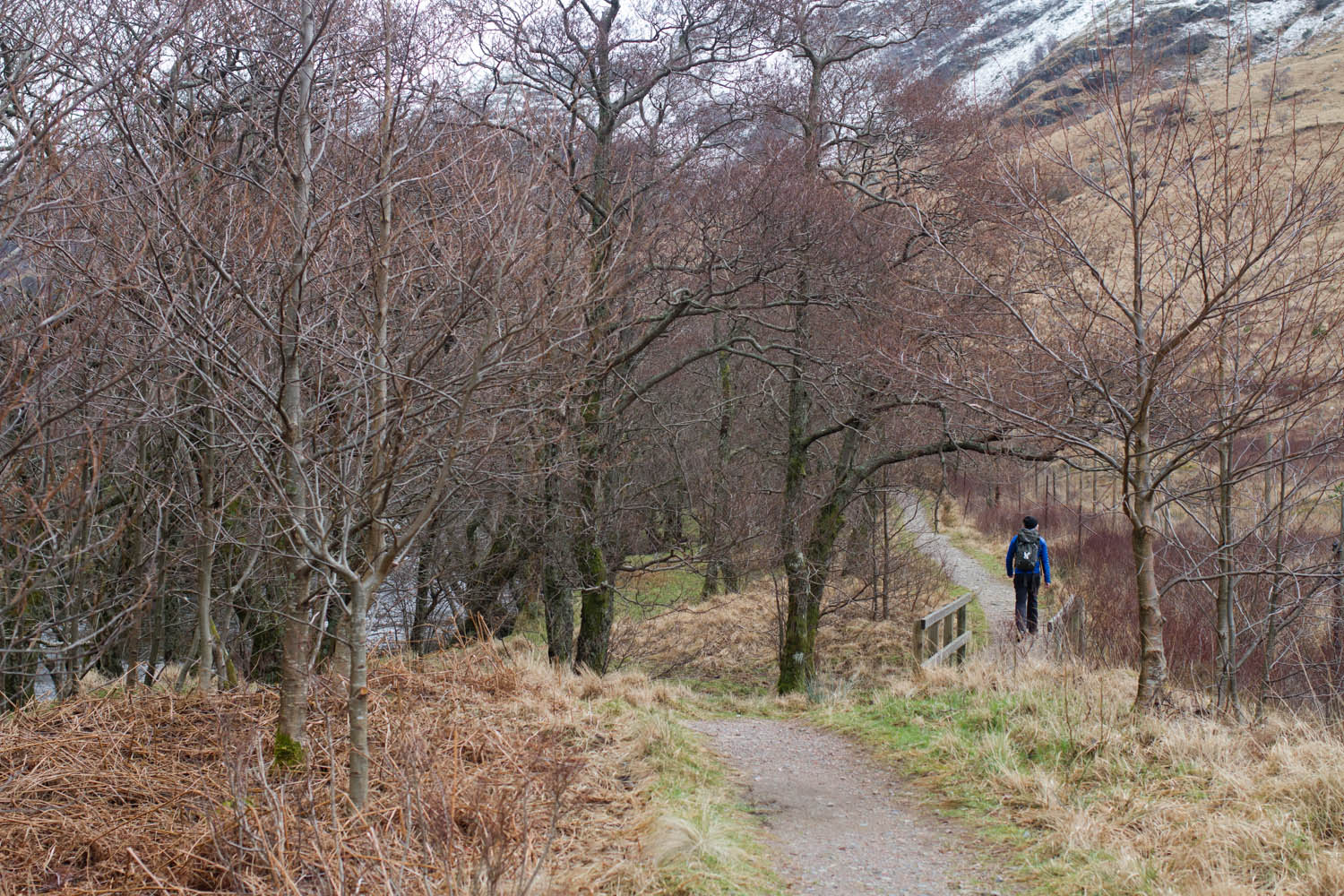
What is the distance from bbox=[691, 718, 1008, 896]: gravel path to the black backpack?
5.15 meters

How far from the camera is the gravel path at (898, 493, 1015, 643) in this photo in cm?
1537

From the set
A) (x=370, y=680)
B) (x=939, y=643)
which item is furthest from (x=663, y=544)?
(x=370, y=680)

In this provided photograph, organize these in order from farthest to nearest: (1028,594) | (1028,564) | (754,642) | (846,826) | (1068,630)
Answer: (754,642)
(1028,594)
(1028,564)
(1068,630)
(846,826)

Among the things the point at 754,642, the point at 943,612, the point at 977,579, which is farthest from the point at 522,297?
the point at 977,579

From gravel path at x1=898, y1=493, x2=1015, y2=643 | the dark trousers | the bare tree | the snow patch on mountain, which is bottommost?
gravel path at x1=898, y1=493, x2=1015, y2=643

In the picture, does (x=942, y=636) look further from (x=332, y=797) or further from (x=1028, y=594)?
(x=332, y=797)

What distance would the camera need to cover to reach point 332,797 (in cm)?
328

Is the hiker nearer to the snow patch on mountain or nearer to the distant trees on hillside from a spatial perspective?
the distant trees on hillside

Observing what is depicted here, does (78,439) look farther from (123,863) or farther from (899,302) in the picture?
(899,302)

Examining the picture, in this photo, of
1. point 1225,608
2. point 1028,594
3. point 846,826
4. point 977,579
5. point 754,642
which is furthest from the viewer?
point 977,579

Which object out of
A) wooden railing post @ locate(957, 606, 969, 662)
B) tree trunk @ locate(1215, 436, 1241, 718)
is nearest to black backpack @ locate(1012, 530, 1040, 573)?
wooden railing post @ locate(957, 606, 969, 662)

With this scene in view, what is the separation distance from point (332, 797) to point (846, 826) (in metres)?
3.00

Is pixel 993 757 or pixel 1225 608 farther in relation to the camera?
pixel 1225 608

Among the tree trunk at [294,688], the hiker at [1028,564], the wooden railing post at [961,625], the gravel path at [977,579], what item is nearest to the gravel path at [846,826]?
the tree trunk at [294,688]
